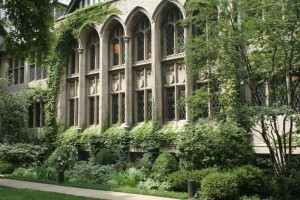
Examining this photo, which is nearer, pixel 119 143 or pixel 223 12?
pixel 223 12

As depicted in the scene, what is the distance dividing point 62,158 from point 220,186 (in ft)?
28.4

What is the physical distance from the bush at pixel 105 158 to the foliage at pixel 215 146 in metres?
5.58

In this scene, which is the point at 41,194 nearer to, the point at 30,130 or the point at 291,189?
the point at 291,189

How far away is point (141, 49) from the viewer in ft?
72.1

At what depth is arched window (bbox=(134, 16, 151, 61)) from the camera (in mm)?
21484

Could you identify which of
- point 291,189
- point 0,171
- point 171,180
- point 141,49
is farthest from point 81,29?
point 291,189

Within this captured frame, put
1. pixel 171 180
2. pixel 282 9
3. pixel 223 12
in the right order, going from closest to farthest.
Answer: pixel 282 9, pixel 223 12, pixel 171 180

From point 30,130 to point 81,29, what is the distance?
7577mm

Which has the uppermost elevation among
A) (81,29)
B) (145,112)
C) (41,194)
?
(81,29)

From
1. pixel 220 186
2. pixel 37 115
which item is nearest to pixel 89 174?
pixel 220 186

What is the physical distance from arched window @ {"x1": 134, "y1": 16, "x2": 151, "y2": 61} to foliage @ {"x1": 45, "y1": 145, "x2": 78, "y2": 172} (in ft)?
20.8

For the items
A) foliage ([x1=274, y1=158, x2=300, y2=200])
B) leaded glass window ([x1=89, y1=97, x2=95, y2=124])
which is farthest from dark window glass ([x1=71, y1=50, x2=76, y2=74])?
foliage ([x1=274, y1=158, x2=300, y2=200])

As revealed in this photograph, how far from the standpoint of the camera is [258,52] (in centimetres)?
1271

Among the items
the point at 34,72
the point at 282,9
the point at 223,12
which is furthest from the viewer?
the point at 34,72
